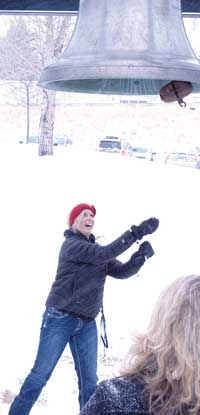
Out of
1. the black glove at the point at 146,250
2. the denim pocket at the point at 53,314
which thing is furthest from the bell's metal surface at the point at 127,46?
the black glove at the point at 146,250

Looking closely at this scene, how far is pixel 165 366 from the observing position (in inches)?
76.9

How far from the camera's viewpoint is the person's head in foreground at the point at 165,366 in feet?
6.29

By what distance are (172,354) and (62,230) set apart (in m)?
10.4

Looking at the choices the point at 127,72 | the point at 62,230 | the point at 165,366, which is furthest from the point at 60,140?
the point at 165,366

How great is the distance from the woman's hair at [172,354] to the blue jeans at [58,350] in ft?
6.62

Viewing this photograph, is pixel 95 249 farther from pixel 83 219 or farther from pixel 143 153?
pixel 143 153

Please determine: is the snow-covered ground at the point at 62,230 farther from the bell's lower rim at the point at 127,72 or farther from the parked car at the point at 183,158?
the parked car at the point at 183,158

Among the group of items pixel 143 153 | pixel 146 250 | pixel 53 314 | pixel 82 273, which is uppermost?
pixel 143 153

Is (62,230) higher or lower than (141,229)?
lower

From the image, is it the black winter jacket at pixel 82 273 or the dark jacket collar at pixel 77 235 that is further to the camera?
the dark jacket collar at pixel 77 235

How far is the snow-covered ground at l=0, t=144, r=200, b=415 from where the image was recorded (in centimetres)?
599

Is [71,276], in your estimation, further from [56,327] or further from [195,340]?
[195,340]

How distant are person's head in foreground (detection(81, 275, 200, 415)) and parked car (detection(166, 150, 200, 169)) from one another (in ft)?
72.5

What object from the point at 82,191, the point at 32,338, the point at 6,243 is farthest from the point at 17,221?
the point at 32,338
